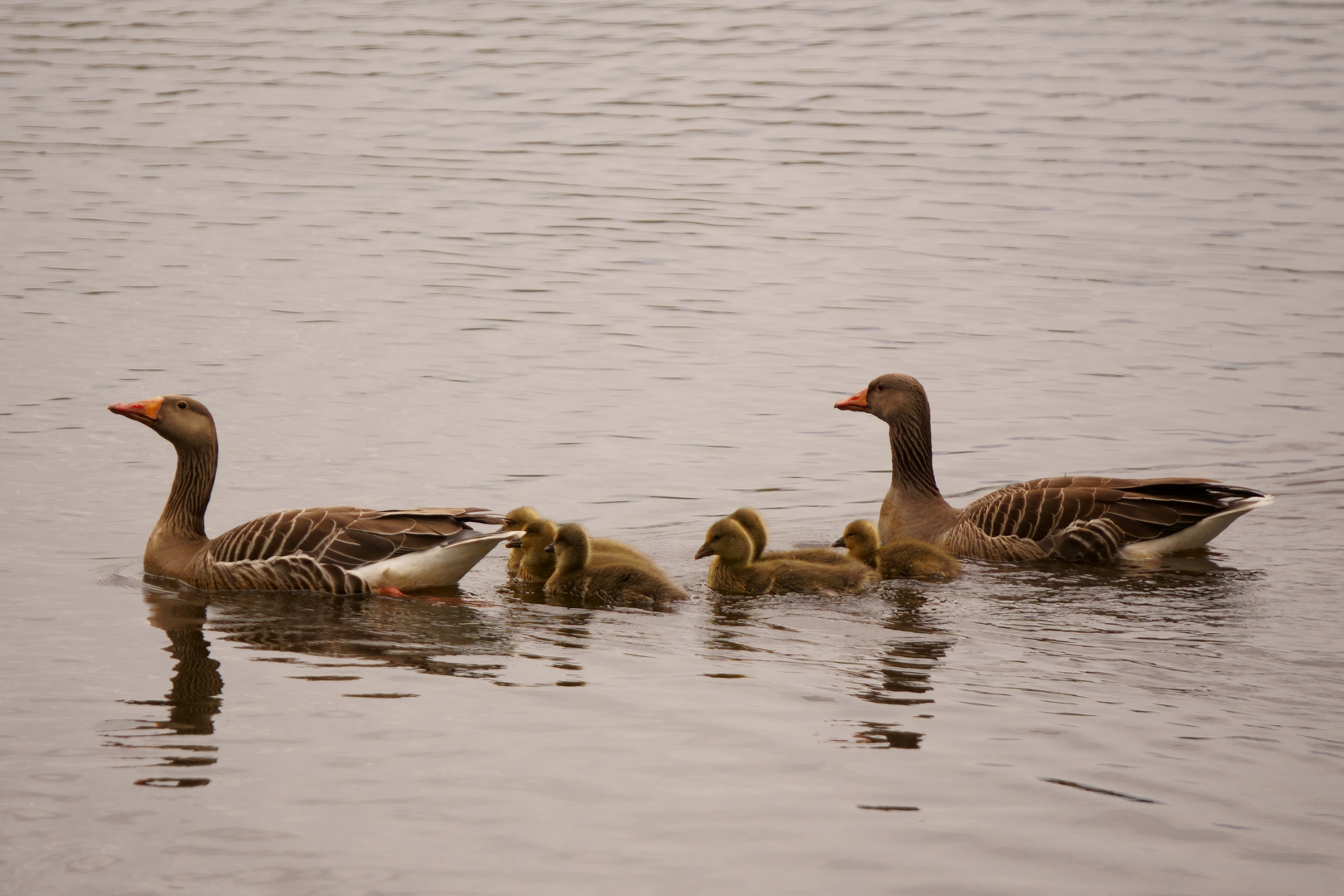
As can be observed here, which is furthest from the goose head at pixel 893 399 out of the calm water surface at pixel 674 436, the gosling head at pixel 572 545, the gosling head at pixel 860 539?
the gosling head at pixel 572 545

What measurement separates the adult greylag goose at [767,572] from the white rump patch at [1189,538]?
2203 millimetres

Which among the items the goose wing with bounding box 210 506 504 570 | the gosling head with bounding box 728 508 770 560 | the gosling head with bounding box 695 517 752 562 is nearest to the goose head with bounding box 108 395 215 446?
the goose wing with bounding box 210 506 504 570

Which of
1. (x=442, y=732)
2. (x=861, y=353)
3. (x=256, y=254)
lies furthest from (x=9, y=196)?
(x=442, y=732)

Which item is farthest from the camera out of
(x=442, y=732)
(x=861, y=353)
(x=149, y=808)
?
(x=861, y=353)

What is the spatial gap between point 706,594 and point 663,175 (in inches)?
753

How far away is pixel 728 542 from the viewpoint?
33.6ft

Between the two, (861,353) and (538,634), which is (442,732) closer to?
(538,634)

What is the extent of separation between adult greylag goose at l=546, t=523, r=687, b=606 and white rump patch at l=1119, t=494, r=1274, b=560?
135 inches

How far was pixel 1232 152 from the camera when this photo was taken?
95.4 feet

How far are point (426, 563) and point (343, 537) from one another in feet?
1.89

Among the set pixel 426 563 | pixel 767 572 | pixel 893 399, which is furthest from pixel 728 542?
pixel 893 399

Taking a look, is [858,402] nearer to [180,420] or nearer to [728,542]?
[728,542]

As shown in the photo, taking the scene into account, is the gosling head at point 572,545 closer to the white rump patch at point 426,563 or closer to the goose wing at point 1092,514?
the white rump patch at point 426,563

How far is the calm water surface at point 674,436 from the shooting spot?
6906 mm
